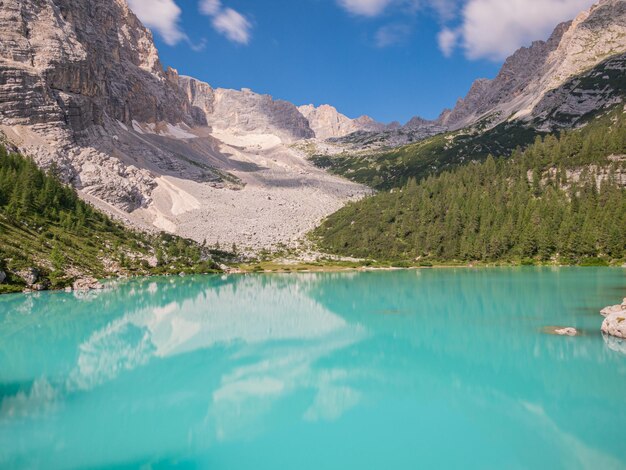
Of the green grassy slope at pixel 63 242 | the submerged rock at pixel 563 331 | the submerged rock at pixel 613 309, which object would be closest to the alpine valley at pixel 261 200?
the green grassy slope at pixel 63 242

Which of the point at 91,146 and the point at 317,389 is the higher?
the point at 91,146

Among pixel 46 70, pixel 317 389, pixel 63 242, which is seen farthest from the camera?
pixel 46 70

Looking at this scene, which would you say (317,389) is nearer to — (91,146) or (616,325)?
(616,325)

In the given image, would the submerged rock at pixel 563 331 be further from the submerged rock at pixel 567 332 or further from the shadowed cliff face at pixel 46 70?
the shadowed cliff face at pixel 46 70

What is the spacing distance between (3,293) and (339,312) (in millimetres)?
44110

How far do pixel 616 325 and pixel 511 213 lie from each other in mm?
94956

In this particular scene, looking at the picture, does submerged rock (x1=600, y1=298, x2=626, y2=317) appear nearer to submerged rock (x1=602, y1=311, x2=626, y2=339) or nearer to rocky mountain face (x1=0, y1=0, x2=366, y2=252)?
submerged rock (x1=602, y1=311, x2=626, y2=339)

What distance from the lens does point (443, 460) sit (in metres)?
15.9

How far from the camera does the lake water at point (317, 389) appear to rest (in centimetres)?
1662

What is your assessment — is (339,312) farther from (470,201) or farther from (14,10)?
(14,10)

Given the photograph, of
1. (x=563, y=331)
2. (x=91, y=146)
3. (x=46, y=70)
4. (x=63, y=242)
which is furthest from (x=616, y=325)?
(x=46, y=70)

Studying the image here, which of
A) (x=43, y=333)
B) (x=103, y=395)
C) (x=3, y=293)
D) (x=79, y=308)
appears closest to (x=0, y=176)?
→ (x=3, y=293)

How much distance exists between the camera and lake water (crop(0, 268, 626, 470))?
16.6 meters

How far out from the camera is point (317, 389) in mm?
23938
